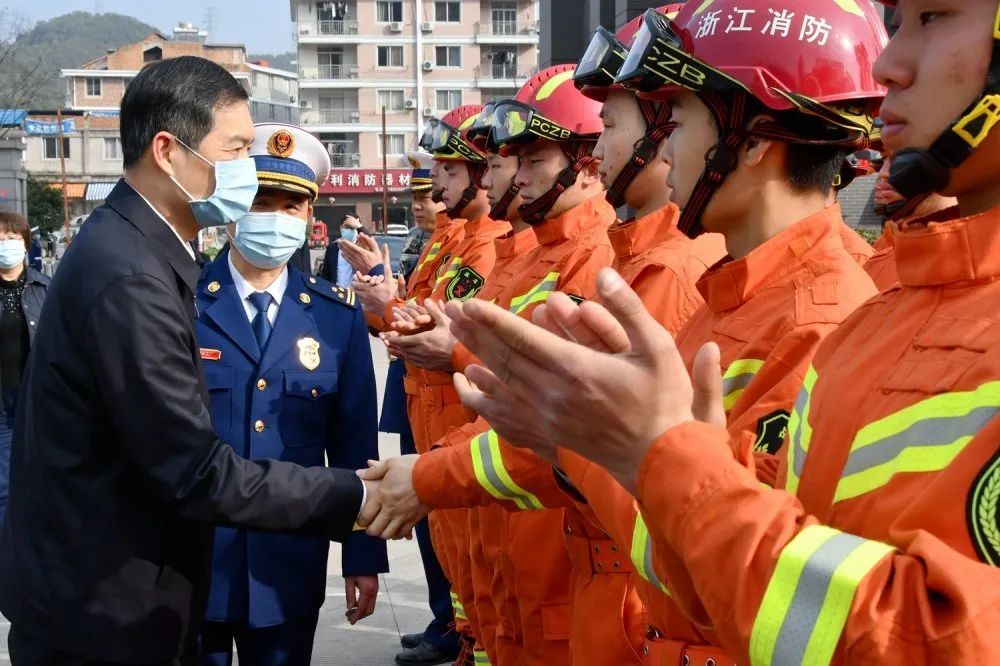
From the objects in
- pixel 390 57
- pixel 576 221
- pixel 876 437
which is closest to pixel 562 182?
pixel 576 221

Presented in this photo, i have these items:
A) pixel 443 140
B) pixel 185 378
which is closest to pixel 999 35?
pixel 185 378

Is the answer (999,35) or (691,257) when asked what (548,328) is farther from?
(691,257)

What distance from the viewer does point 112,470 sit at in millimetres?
2568

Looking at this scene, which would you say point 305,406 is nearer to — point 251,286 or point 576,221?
point 251,286

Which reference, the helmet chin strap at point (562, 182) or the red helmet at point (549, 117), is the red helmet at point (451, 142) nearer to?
the red helmet at point (549, 117)

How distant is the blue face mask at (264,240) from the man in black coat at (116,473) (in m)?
0.94

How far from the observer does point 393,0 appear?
2383 inches

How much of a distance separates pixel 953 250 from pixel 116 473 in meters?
1.95

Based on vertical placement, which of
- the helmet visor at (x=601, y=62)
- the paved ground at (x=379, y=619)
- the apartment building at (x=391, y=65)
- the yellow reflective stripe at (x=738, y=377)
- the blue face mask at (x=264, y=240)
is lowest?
the paved ground at (x=379, y=619)

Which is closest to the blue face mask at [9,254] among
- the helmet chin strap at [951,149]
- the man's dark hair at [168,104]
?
the man's dark hair at [168,104]

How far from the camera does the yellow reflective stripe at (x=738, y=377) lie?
214 centimetres

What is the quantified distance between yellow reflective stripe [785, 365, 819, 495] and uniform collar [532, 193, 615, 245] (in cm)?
276

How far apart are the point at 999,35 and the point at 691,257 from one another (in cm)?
154

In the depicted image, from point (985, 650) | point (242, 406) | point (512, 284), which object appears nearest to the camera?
A: point (985, 650)
